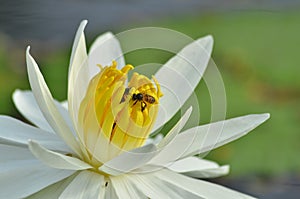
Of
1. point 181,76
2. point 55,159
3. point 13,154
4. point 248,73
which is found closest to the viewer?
point 55,159

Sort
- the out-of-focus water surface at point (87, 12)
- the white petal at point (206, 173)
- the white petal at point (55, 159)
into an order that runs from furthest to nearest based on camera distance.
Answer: the out-of-focus water surface at point (87, 12) < the white petal at point (206, 173) < the white petal at point (55, 159)

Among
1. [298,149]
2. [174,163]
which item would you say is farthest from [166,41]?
[174,163]

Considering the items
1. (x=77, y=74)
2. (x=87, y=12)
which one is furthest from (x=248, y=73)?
(x=77, y=74)

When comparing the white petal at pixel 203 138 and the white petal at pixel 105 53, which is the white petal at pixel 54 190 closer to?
the white petal at pixel 203 138

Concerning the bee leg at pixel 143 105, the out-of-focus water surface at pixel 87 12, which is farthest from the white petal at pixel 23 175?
the out-of-focus water surface at pixel 87 12

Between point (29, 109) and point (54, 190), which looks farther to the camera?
point (29, 109)

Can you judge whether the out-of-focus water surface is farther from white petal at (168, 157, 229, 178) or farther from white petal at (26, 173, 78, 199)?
white petal at (26, 173, 78, 199)

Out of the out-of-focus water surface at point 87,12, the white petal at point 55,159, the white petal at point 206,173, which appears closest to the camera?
the white petal at point 55,159

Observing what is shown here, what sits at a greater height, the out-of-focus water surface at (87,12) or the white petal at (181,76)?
the out-of-focus water surface at (87,12)

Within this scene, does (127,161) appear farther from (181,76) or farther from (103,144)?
(181,76)
